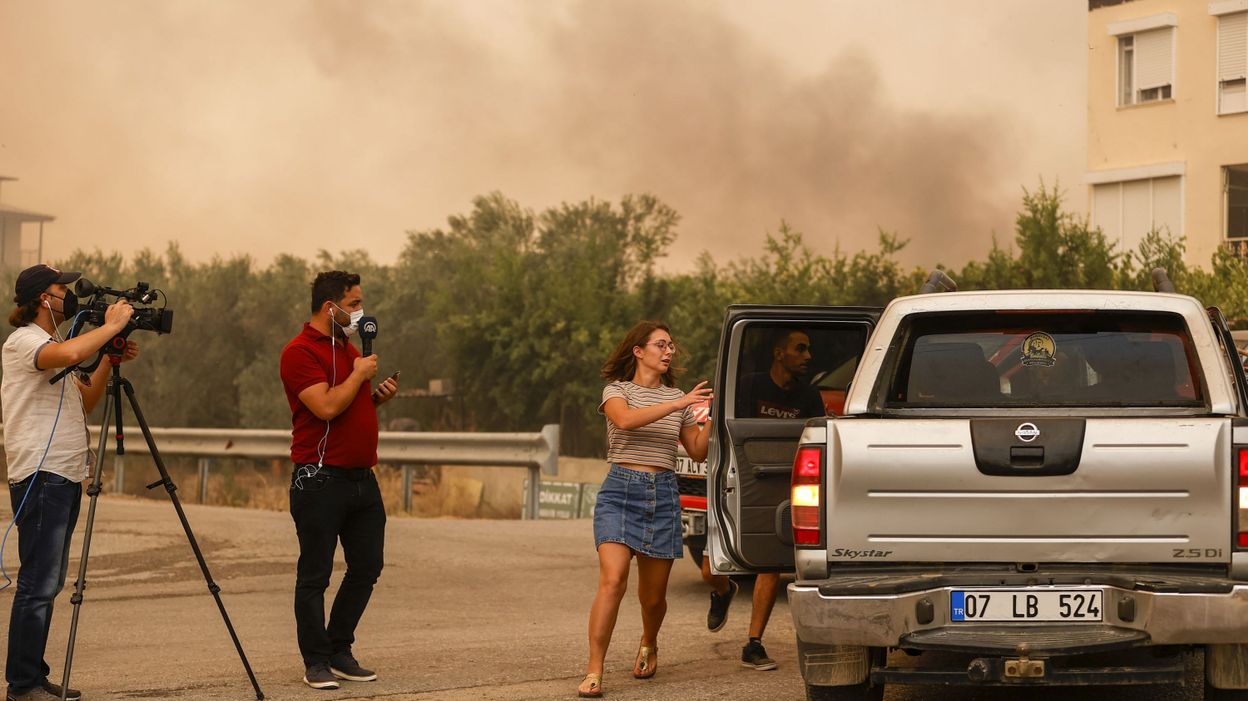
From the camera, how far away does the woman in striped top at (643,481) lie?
7.52 metres

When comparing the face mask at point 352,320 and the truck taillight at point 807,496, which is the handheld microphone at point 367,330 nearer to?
the face mask at point 352,320

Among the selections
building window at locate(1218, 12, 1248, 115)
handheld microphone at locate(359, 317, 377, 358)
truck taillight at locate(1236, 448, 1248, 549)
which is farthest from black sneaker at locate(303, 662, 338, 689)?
building window at locate(1218, 12, 1248, 115)

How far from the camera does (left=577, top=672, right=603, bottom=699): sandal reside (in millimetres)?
7254

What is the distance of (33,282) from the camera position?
23.4 ft

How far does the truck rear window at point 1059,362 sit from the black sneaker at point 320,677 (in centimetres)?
299

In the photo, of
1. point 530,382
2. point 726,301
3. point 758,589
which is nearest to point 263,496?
point 758,589

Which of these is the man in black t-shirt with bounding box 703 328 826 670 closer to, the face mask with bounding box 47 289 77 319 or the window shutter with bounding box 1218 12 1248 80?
the face mask with bounding box 47 289 77 319

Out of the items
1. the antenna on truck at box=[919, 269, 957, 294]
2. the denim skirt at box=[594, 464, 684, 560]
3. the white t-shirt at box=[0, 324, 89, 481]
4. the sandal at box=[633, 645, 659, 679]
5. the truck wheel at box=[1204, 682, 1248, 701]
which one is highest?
the antenna on truck at box=[919, 269, 957, 294]

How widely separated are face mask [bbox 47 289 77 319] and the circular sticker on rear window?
4.10 meters

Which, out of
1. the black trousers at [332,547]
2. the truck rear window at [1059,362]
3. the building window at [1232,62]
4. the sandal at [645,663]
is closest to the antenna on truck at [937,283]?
the truck rear window at [1059,362]

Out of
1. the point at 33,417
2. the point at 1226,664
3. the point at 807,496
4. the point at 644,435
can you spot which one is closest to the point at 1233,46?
the point at 644,435

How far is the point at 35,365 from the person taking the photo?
6941 mm

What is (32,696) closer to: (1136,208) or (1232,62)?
(1136,208)

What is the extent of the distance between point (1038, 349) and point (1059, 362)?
99mm
